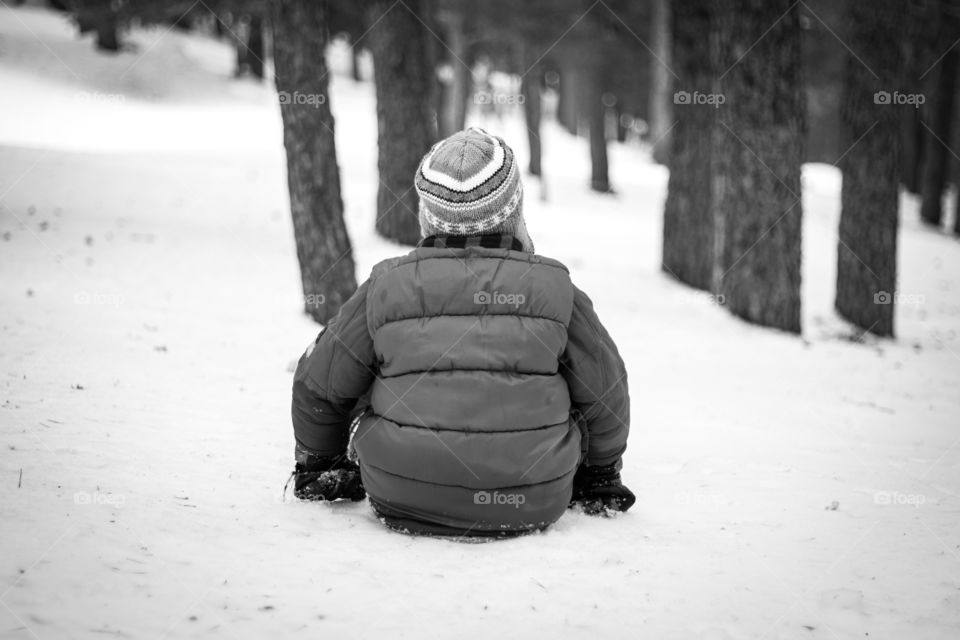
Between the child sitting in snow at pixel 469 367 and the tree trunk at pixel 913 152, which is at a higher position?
the child sitting in snow at pixel 469 367

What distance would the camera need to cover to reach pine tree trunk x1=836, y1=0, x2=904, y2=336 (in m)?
8.97

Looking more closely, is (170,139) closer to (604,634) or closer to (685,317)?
(685,317)

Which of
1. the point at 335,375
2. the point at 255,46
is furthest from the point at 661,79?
the point at 335,375

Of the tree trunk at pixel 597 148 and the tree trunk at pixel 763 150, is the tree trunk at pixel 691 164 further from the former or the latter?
the tree trunk at pixel 597 148

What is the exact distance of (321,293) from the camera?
654cm

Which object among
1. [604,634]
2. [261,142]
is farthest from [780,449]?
[261,142]

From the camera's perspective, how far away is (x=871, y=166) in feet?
29.5

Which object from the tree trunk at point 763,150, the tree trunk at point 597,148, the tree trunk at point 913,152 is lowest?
the tree trunk at point 913,152

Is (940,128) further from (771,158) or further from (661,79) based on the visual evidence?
(771,158)

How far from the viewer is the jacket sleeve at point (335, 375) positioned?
297 centimetres

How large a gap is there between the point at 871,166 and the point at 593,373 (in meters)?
7.56

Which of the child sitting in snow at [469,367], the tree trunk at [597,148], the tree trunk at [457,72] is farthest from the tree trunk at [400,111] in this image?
the tree trunk at [597,148]

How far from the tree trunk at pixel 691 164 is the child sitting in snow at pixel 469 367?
25.6 ft

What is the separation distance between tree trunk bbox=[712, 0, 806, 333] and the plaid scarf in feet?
19.5
